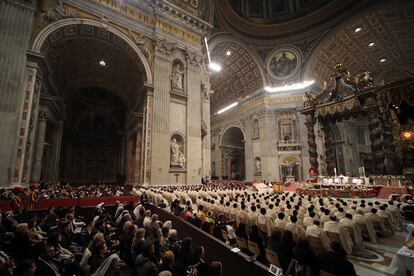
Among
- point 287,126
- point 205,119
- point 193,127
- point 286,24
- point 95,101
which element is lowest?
point 193,127

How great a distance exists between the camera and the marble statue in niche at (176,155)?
12922mm

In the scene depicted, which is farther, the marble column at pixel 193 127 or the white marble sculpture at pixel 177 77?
the white marble sculpture at pixel 177 77

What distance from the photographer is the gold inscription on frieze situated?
1245 centimetres

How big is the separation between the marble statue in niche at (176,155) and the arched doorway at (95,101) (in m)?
3.67

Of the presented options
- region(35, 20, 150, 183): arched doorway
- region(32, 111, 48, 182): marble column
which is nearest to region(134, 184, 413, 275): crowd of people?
region(35, 20, 150, 183): arched doorway

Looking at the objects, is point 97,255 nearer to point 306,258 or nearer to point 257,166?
point 306,258

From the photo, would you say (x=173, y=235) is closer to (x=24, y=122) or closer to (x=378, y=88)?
(x=24, y=122)

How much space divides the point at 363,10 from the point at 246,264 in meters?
23.0

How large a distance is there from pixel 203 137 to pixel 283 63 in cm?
1336

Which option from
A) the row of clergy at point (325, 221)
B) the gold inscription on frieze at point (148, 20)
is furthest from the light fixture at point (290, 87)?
the row of clergy at point (325, 221)

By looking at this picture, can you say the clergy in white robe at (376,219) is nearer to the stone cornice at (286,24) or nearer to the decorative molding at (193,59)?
the decorative molding at (193,59)

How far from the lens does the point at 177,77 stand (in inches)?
569

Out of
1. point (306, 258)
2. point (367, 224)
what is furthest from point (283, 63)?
point (306, 258)

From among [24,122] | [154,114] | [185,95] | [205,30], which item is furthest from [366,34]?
[24,122]
